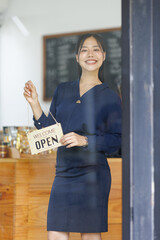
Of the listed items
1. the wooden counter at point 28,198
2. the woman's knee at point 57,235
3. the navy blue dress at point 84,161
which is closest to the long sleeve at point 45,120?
the navy blue dress at point 84,161

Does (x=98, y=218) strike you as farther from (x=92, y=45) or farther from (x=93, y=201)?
Answer: (x=92, y=45)

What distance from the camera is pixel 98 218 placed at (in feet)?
4.90

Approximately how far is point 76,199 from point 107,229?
18cm

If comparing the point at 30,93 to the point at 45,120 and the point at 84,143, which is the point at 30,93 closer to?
the point at 45,120

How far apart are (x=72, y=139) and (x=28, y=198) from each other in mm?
307

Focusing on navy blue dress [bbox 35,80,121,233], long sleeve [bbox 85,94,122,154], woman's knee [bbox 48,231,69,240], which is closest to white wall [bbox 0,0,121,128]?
navy blue dress [bbox 35,80,121,233]

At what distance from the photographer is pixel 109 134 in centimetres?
147

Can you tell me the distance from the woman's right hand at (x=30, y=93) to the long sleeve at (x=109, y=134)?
0.86ft

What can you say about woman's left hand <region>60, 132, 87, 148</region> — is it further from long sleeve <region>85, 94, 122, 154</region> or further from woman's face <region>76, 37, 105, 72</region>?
woman's face <region>76, 37, 105, 72</region>

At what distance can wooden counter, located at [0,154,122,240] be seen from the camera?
4.94 feet

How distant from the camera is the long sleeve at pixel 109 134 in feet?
4.80

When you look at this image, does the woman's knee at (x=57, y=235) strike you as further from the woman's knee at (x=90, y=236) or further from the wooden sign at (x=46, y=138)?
the wooden sign at (x=46, y=138)

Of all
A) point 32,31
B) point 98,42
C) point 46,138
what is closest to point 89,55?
point 98,42

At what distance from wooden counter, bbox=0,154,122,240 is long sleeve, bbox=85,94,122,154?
98 mm
